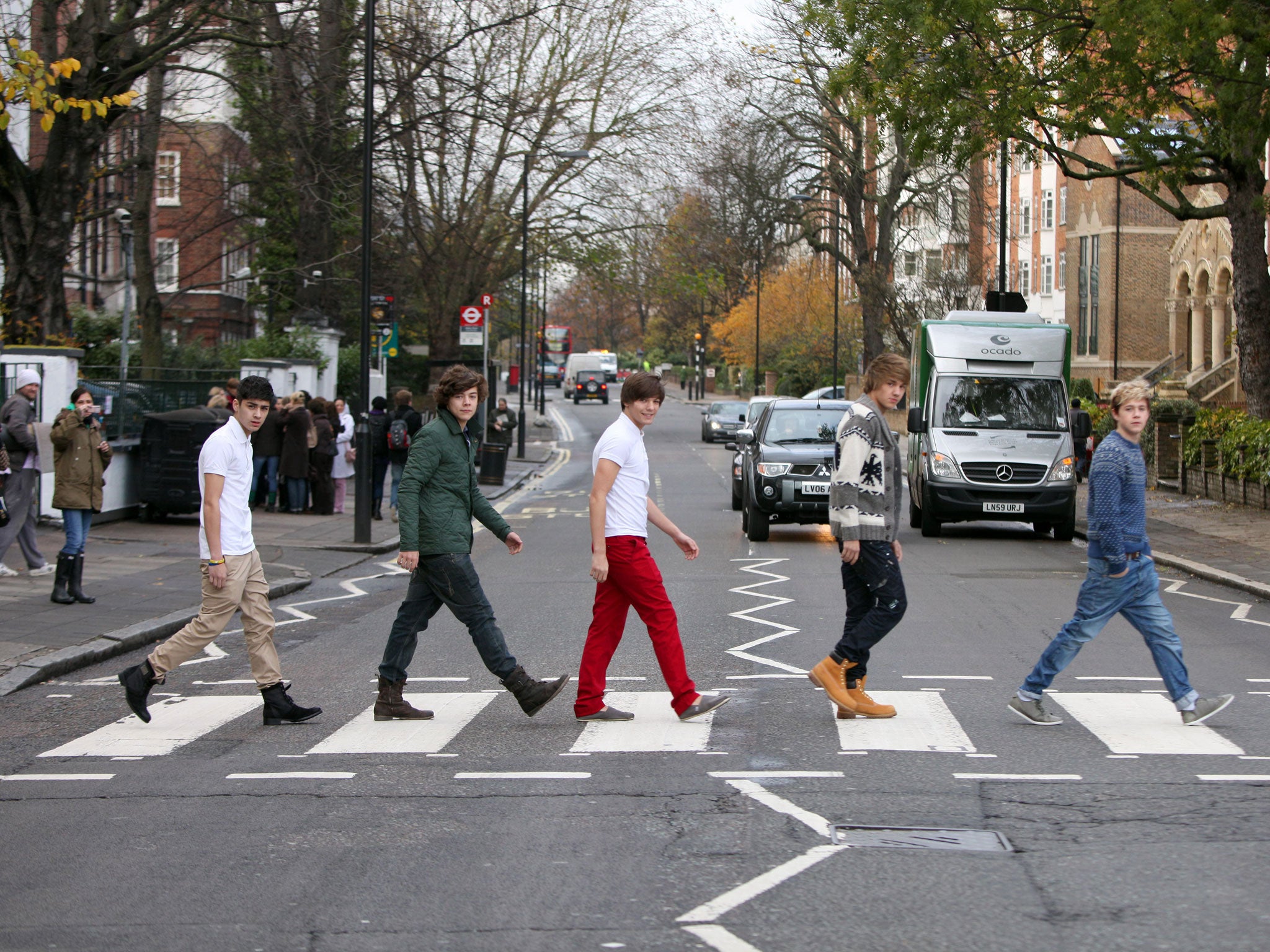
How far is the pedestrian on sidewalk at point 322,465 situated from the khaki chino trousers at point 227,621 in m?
13.8

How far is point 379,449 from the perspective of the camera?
20.8m

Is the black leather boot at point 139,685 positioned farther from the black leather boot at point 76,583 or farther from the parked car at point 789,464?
the parked car at point 789,464

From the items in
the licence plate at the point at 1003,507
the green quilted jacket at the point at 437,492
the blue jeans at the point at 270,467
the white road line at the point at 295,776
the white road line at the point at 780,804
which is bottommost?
the white road line at the point at 295,776

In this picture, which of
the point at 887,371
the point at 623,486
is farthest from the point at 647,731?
the point at 887,371

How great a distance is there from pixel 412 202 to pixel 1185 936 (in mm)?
31686

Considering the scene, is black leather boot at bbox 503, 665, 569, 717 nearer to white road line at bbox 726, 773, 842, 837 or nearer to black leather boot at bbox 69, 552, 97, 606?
white road line at bbox 726, 773, 842, 837

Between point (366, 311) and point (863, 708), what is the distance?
1187 cm

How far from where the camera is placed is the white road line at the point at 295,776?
6.57 m

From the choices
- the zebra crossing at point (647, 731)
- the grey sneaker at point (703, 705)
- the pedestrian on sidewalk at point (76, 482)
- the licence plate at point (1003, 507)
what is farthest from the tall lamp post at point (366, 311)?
the grey sneaker at point (703, 705)

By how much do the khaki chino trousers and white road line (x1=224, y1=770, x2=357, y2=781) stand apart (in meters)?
1.13

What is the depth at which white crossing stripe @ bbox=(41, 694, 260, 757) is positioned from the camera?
24.0 ft

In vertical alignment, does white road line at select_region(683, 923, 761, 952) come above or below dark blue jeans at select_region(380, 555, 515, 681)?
below

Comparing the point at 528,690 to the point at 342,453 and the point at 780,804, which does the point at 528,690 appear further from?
the point at 342,453

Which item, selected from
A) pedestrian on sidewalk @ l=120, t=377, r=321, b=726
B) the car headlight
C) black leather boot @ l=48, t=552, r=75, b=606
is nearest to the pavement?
black leather boot @ l=48, t=552, r=75, b=606
